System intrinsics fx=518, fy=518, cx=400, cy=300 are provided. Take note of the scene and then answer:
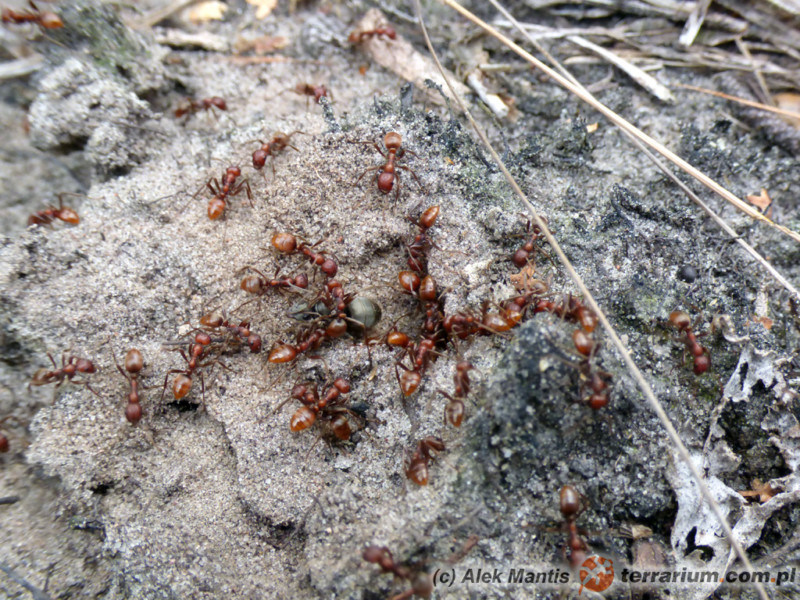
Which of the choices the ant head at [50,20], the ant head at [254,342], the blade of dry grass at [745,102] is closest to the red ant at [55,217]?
the ant head at [50,20]

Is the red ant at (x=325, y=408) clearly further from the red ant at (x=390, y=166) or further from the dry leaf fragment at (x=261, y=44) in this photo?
the dry leaf fragment at (x=261, y=44)

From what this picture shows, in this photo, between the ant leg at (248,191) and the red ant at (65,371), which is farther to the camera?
the ant leg at (248,191)

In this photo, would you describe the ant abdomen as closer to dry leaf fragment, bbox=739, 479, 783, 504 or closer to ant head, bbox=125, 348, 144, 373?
ant head, bbox=125, 348, 144, 373

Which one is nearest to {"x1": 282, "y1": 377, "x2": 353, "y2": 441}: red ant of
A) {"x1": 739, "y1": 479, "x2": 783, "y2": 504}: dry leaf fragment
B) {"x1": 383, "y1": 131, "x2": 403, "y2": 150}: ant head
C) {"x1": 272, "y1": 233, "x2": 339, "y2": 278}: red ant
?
{"x1": 272, "y1": 233, "x2": 339, "y2": 278}: red ant

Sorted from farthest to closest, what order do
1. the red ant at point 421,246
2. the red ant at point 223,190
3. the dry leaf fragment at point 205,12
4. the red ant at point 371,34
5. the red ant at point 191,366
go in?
the dry leaf fragment at point 205,12, the red ant at point 371,34, the red ant at point 223,190, the red ant at point 421,246, the red ant at point 191,366

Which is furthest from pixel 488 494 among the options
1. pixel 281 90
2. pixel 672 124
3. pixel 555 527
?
pixel 281 90
